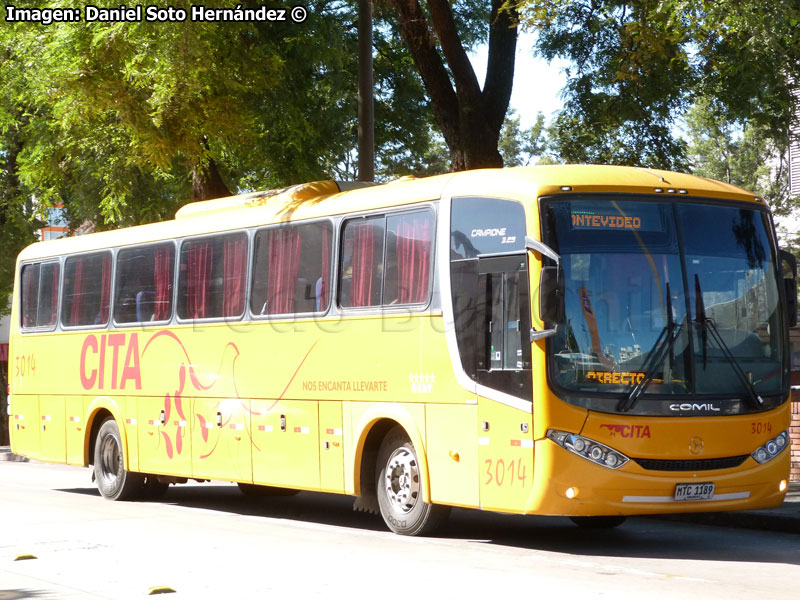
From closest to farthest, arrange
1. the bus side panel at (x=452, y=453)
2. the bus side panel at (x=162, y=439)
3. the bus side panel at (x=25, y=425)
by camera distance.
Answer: the bus side panel at (x=452, y=453) → the bus side panel at (x=162, y=439) → the bus side panel at (x=25, y=425)

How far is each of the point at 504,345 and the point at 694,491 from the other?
201 centimetres

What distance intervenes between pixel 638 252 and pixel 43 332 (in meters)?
10.9

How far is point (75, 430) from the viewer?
18312 millimetres

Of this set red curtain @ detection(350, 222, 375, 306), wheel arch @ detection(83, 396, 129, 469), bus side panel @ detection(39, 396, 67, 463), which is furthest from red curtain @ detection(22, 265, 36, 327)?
red curtain @ detection(350, 222, 375, 306)

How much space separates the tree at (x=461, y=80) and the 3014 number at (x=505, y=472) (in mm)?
7718

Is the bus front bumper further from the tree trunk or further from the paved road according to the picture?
the tree trunk

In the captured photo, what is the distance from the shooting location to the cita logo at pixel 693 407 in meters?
10.9

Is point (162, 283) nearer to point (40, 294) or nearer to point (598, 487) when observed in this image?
point (40, 294)

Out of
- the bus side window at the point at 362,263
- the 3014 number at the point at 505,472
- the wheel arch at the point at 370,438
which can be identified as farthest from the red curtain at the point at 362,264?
the 3014 number at the point at 505,472

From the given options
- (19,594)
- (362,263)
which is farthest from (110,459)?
(19,594)

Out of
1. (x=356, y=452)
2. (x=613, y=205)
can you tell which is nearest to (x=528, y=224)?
(x=613, y=205)

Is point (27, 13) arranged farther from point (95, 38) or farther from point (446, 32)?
Answer: point (446, 32)

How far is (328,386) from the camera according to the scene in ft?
44.7

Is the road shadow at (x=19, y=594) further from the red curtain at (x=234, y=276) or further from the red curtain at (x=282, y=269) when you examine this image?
the red curtain at (x=234, y=276)
